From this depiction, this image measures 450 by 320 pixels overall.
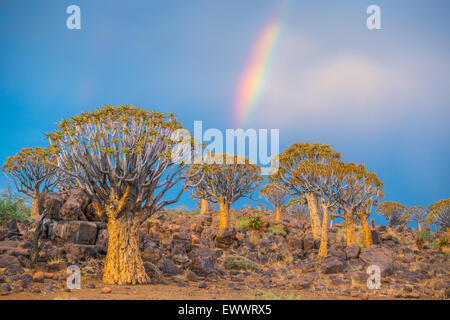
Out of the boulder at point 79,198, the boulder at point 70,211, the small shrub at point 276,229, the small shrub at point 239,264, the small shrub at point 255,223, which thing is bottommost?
the small shrub at point 239,264

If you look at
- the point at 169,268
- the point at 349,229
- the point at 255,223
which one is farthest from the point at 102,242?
the point at 349,229

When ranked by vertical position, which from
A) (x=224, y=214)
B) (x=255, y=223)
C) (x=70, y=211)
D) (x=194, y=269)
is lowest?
(x=194, y=269)

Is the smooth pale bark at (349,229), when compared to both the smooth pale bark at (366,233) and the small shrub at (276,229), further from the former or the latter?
the small shrub at (276,229)

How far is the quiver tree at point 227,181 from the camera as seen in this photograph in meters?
22.9

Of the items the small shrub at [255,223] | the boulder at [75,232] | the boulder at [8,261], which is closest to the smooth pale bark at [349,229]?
the small shrub at [255,223]

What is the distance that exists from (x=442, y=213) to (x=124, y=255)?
28898 mm

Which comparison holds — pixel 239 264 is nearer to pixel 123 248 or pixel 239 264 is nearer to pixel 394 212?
pixel 123 248

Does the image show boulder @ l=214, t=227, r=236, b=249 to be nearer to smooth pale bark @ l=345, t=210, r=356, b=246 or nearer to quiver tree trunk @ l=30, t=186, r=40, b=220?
smooth pale bark @ l=345, t=210, r=356, b=246

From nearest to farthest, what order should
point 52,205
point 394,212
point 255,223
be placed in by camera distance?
1. point 52,205
2. point 255,223
3. point 394,212

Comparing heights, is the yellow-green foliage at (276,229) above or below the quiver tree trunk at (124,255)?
below

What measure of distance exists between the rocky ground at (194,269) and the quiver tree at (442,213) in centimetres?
1430

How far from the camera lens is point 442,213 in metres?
29.6

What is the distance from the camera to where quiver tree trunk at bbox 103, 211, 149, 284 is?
381 inches
